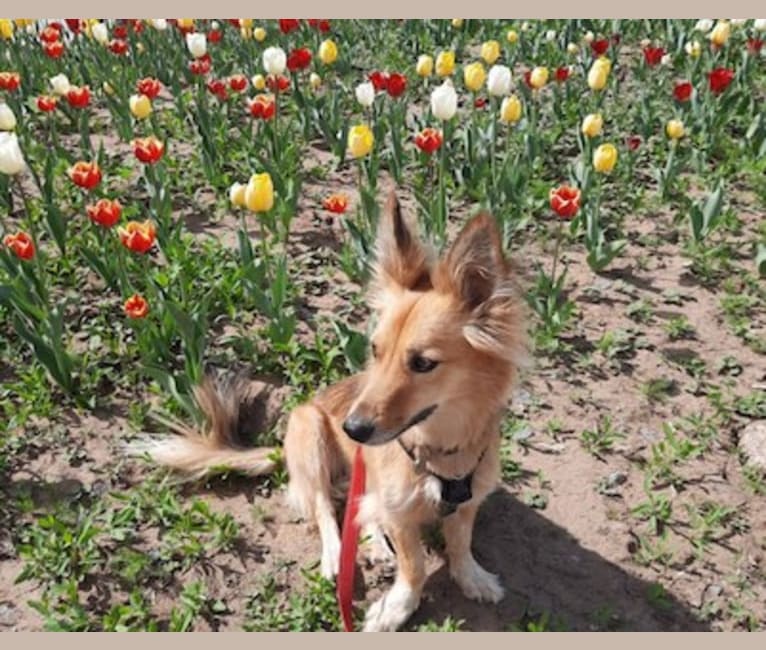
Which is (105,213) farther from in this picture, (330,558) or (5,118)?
(330,558)

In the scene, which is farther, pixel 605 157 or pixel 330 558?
pixel 605 157

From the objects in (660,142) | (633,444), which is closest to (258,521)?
(633,444)

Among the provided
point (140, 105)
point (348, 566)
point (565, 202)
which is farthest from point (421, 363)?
point (140, 105)

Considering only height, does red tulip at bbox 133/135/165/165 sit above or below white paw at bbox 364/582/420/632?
above

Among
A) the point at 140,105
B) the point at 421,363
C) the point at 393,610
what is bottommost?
the point at 393,610

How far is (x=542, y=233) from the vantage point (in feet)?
17.0

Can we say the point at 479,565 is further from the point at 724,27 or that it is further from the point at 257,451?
the point at 724,27

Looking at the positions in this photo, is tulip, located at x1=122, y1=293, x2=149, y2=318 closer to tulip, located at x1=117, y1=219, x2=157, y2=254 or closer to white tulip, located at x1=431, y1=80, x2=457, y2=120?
tulip, located at x1=117, y1=219, x2=157, y2=254

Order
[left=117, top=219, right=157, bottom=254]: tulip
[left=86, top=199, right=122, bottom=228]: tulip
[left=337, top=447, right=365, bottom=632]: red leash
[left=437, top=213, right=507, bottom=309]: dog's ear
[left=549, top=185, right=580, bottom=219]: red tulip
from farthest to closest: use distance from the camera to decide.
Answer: [left=549, top=185, right=580, bottom=219]: red tulip, [left=86, top=199, right=122, bottom=228]: tulip, [left=117, top=219, right=157, bottom=254]: tulip, [left=337, top=447, right=365, bottom=632]: red leash, [left=437, top=213, right=507, bottom=309]: dog's ear

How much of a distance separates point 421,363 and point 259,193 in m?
1.43

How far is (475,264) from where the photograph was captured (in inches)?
95.8

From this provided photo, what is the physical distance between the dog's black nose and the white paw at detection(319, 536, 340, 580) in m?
1.01

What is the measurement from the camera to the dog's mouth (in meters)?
2.43

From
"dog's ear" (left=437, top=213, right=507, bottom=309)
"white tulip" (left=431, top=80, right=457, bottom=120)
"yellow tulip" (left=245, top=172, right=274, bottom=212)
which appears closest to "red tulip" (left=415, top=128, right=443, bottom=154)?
"white tulip" (left=431, top=80, right=457, bottom=120)
